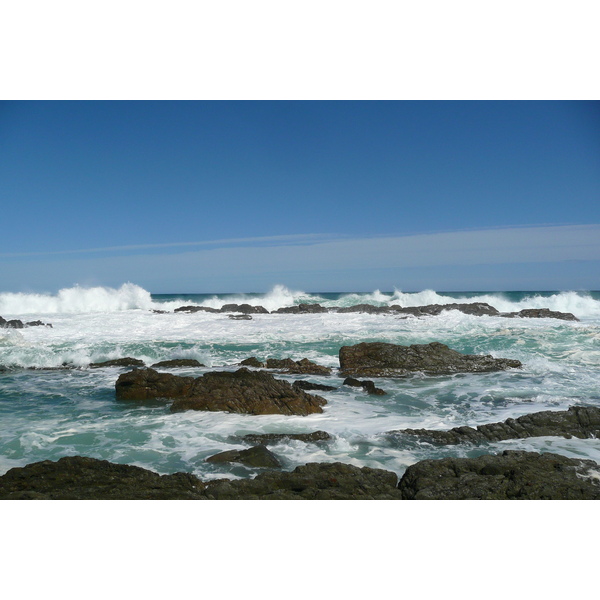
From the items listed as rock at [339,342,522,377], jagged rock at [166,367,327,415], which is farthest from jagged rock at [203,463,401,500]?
rock at [339,342,522,377]

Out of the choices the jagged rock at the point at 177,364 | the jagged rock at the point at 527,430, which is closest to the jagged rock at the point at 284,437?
the jagged rock at the point at 527,430

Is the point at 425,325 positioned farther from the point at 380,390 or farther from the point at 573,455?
the point at 573,455

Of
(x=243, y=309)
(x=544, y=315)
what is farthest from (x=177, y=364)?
(x=544, y=315)

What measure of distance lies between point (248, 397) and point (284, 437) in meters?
1.45

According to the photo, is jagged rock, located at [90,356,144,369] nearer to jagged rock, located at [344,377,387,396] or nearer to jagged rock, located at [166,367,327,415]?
jagged rock, located at [166,367,327,415]

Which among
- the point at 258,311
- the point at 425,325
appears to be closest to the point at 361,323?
the point at 425,325

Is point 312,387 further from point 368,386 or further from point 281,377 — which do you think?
point 281,377

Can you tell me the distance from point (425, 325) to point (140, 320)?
13.0m

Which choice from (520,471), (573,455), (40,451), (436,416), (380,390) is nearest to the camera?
(520,471)

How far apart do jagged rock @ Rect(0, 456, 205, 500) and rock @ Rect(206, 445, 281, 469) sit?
1.98ft

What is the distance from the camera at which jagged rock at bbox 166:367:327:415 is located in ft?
19.8

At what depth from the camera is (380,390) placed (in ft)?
23.8

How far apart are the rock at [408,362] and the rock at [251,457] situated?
16.0 ft

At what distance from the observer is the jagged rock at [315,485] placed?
315 cm
